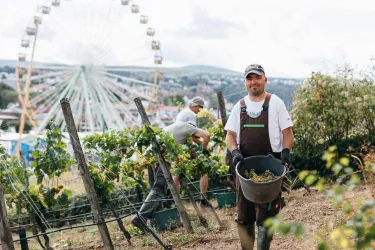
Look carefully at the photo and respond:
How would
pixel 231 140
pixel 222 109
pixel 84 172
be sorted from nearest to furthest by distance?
pixel 231 140, pixel 84 172, pixel 222 109

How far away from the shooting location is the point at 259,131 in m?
4.05

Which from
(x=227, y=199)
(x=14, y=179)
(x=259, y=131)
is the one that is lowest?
(x=227, y=199)

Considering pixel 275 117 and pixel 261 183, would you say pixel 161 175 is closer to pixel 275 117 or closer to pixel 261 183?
pixel 275 117

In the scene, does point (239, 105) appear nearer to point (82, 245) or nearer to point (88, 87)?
point (82, 245)

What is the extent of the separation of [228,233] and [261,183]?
204 cm

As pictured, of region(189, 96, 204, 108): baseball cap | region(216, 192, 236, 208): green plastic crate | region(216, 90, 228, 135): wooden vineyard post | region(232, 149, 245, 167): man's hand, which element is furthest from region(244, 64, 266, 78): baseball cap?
region(216, 192, 236, 208): green plastic crate

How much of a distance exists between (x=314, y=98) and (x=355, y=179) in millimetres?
7650

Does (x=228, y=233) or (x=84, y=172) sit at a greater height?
(x=84, y=172)

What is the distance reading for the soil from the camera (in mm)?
4944

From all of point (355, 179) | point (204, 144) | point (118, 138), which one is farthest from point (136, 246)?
point (355, 179)

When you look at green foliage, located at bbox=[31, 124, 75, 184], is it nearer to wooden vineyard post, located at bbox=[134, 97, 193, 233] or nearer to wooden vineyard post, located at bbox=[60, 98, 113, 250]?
wooden vineyard post, located at bbox=[134, 97, 193, 233]

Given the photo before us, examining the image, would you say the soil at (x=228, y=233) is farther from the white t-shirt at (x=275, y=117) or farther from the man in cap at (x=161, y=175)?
the white t-shirt at (x=275, y=117)

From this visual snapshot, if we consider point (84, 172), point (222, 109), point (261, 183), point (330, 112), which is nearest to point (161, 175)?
point (222, 109)

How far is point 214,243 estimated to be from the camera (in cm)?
519
